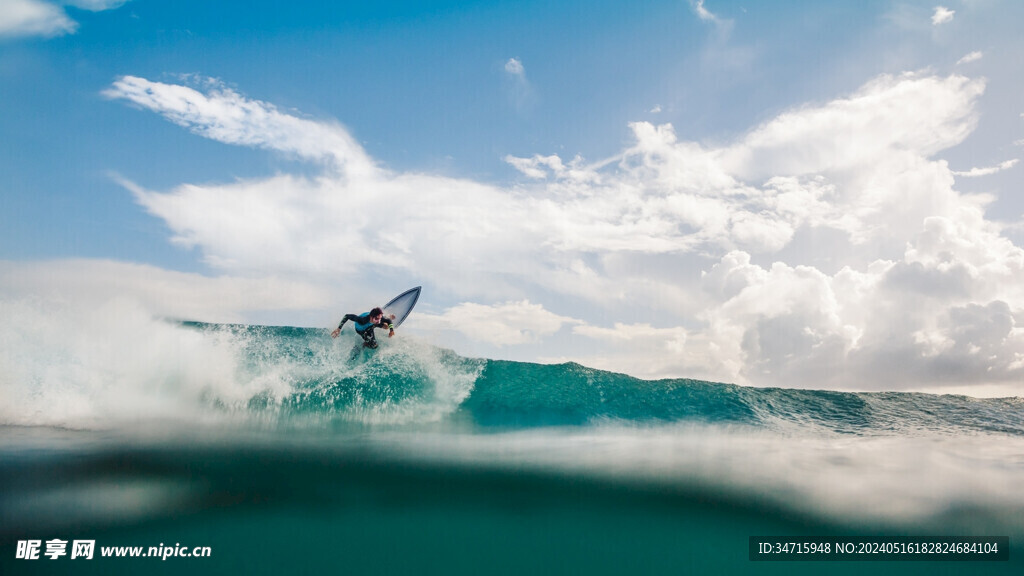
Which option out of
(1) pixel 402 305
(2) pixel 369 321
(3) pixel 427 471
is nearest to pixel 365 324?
(2) pixel 369 321

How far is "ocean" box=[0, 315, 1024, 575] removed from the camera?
832 centimetres

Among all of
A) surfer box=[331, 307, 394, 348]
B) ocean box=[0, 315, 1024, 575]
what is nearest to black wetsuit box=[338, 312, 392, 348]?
surfer box=[331, 307, 394, 348]

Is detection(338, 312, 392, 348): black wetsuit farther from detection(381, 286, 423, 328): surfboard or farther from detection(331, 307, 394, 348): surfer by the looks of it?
detection(381, 286, 423, 328): surfboard

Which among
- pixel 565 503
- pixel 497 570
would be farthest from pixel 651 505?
pixel 497 570

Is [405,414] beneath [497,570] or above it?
above

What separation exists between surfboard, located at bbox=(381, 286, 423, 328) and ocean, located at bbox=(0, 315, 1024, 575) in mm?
971

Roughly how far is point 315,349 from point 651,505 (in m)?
9.90

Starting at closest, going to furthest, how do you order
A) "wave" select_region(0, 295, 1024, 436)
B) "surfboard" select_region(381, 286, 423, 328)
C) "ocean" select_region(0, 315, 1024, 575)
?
"ocean" select_region(0, 315, 1024, 575) → "wave" select_region(0, 295, 1024, 436) → "surfboard" select_region(381, 286, 423, 328)

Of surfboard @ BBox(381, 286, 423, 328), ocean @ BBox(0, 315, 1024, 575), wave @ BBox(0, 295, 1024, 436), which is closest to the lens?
ocean @ BBox(0, 315, 1024, 575)

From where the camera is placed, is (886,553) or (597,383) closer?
(886,553)

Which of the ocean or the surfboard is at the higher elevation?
the surfboard

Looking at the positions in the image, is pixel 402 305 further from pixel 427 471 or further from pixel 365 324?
pixel 427 471

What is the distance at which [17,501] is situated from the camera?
26.7 feet

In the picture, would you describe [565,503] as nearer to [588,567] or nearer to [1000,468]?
[588,567]
